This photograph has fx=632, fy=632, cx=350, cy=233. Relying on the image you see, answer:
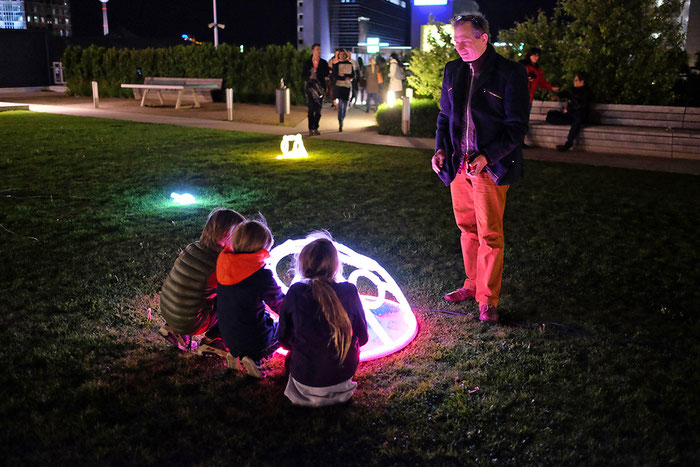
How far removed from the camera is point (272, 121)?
19.3 m

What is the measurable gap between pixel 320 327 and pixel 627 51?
13434 mm

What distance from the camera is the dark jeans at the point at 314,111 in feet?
50.0

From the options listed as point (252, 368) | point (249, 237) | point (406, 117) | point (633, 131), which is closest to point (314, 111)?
point (406, 117)

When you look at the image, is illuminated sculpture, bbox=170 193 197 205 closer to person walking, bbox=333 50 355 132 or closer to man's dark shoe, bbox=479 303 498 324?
man's dark shoe, bbox=479 303 498 324

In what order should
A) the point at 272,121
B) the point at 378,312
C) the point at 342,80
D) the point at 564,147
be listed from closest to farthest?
1. the point at 378,312
2. the point at 564,147
3. the point at 342,80
4. the point at 272,121

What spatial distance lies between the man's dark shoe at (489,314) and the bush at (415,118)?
11307 millimetres

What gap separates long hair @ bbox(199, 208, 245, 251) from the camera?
395 centimetres

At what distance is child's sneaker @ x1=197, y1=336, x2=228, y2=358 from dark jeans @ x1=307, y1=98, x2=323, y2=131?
38.4ft

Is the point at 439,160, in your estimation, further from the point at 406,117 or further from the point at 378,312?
the point at 406,117

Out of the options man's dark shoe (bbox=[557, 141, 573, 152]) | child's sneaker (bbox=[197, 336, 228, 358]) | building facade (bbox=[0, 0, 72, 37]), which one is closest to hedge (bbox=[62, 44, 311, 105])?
man's dark shoe (bbox=[557, 141, 573, 152])

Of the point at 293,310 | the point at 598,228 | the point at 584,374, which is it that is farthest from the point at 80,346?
the point at 598,228

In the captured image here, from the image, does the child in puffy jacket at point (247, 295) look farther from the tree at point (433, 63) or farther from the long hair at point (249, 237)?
the tree at point (433, 63)

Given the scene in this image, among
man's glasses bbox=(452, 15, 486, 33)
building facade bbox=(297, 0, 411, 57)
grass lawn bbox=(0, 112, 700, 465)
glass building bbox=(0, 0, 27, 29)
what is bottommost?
grass lawn bbox=(0, 112, 700, 465)

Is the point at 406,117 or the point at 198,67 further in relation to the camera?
the point at 198,67
